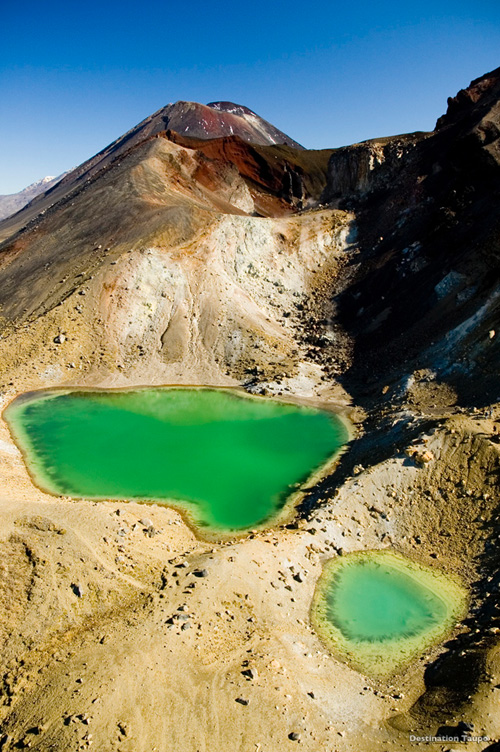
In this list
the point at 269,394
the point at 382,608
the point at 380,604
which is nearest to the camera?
the point at 382,608

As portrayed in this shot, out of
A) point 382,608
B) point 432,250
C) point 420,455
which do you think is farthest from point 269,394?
point 382,608

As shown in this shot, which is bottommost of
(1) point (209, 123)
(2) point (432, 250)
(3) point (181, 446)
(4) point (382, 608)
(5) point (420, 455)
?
(4) point (382, 608)

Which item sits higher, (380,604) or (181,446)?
(181,446)

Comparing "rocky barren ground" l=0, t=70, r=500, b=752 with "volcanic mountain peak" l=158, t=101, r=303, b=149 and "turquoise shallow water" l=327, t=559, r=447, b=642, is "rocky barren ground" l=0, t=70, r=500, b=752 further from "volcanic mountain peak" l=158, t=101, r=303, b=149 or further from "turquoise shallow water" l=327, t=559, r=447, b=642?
"volcanic mountain peak" l=158, t=101, r=303, b=149

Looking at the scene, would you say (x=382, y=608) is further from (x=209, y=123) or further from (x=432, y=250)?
(x=209, y=123)

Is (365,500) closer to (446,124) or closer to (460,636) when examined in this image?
(460,636)

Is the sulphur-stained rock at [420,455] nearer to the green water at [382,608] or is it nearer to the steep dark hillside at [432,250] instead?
the green water at [382,608]

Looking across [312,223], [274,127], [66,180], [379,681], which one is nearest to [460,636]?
[379,681]
